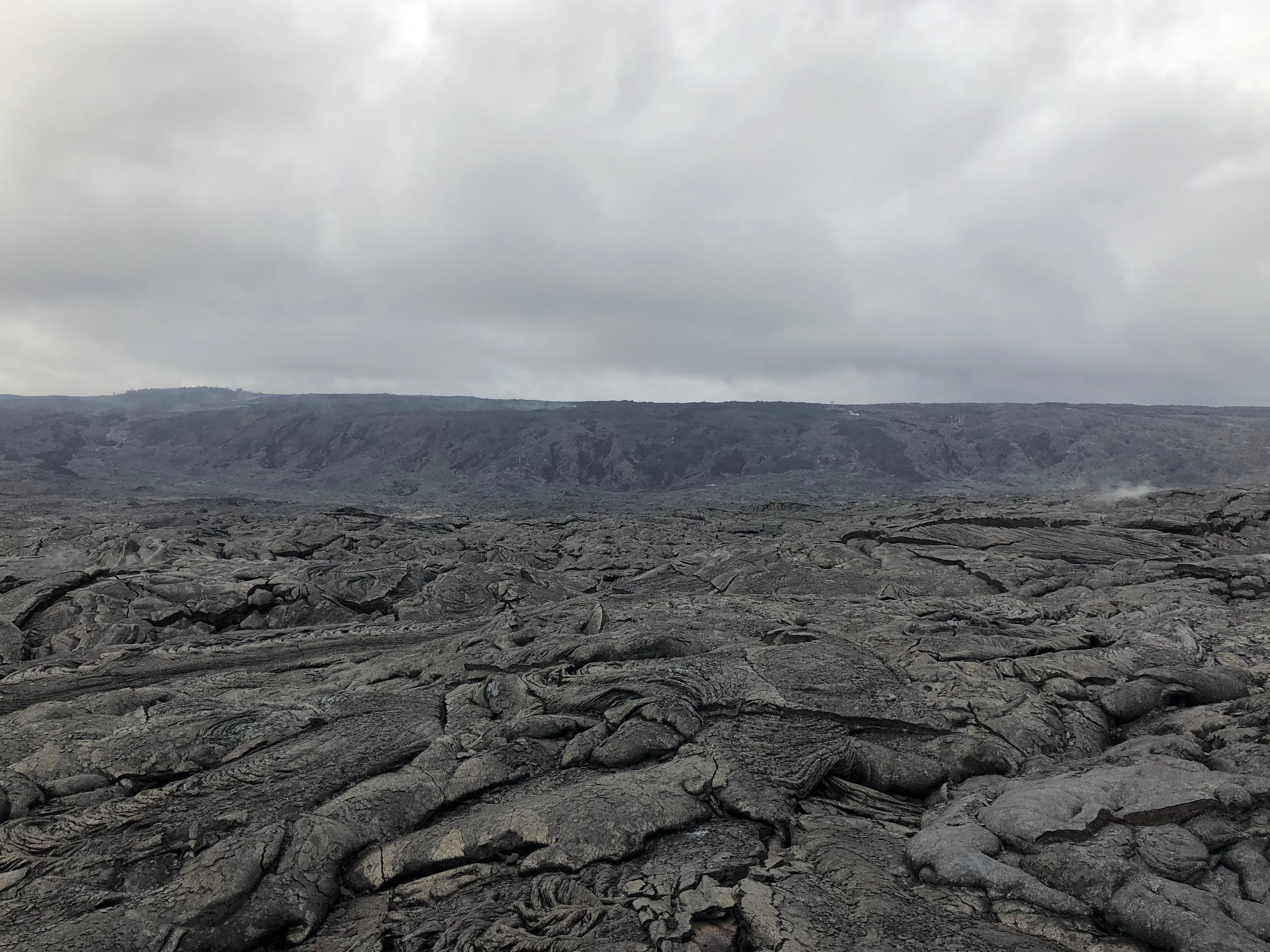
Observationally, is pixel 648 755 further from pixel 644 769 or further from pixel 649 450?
pixel 649 450

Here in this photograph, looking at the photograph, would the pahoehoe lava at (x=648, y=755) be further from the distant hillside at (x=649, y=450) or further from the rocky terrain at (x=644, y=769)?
the distant hillside at (x=649, y=450)

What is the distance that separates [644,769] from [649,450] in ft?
189

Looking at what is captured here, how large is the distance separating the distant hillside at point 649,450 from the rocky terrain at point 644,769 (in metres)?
37.1

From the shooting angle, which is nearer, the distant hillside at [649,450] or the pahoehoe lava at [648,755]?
the pahoehoe lava at [648,755]

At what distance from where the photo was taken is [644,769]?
21.3ft

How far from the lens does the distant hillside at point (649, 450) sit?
53.6 metres

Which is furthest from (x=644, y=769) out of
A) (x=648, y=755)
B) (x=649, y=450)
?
(x=649, y=450)

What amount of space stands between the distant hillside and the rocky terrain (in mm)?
37104

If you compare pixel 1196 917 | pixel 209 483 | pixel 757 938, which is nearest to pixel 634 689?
pixel 757 938

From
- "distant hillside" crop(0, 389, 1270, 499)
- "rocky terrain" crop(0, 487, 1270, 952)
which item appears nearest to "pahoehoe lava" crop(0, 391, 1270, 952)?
"rocky terrain" crop(0, 487, 1270, 952)

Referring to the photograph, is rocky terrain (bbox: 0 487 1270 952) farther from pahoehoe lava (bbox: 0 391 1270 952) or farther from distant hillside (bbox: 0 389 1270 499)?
distant hillside (bbox: 0 389 1270 499)

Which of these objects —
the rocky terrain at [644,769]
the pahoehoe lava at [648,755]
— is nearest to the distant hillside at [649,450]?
the pahoehoe lava at [648,755]

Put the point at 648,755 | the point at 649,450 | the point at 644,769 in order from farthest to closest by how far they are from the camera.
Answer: the point at 649,450 → the point at 648,755 → the point at 644,769

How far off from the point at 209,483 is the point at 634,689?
59390mm
